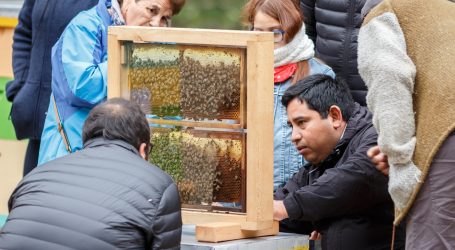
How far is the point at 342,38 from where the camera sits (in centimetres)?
677

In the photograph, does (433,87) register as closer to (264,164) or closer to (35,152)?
(264,164)

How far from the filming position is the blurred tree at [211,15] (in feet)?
29.3

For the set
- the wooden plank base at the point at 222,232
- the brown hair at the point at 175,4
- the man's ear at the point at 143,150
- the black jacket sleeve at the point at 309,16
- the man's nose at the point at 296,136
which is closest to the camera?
the man's ear at the point at 143,150

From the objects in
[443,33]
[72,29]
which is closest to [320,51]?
[72,29]

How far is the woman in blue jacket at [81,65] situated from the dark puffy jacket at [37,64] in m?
0.53

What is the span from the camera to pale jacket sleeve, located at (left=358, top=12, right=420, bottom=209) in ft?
15.3

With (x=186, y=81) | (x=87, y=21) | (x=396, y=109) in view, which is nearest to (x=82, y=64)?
(x=87, y=21)

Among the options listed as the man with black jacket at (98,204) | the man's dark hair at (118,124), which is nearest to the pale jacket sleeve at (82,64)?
the man's dark hair at (118,124)

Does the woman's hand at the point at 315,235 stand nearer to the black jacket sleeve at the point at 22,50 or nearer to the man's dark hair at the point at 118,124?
the man's dark hair at the point at 118,124

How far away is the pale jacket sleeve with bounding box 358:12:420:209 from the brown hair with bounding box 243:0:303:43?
1.59 metres

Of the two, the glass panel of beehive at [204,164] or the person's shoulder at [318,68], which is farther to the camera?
the person's shoulder at [318,68]

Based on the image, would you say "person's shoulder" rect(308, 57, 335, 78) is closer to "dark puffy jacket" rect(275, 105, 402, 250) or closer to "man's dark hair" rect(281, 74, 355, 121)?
"man's dark hair" rect(281, 74, 355, 121)

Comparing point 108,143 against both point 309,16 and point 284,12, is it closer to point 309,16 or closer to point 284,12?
point 284,12

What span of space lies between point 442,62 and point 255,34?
935mm
